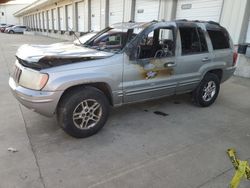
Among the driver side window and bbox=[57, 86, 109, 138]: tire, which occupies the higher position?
the driver side window

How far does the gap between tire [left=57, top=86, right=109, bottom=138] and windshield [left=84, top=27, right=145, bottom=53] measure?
1.10 metres

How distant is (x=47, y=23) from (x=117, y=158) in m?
36.2

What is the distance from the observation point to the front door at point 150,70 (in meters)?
3.61

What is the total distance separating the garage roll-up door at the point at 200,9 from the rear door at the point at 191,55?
16.3 feet

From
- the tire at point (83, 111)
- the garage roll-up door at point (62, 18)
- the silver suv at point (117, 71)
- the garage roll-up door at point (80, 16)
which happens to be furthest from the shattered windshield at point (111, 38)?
the garage roll-up door at point (62, 18)

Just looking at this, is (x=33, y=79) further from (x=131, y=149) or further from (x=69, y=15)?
(x=69, y=15)

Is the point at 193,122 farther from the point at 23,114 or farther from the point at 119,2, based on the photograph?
the point at 119,2

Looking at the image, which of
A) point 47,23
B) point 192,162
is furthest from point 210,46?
point 47,23

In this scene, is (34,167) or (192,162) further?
(192,162)

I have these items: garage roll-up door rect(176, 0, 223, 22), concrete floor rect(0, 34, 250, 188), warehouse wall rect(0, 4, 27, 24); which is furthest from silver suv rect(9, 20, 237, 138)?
warehouse wall rect(0, 4, 27, 24)

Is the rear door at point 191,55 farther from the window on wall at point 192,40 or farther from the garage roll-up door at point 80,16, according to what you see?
the garage roll-up door at point 80,16

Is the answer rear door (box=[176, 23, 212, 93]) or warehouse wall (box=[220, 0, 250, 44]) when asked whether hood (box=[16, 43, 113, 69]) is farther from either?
warehouse wall (box=[220, 0, 250, 44])

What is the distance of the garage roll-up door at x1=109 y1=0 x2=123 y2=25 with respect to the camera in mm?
14094

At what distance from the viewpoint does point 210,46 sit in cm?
463
